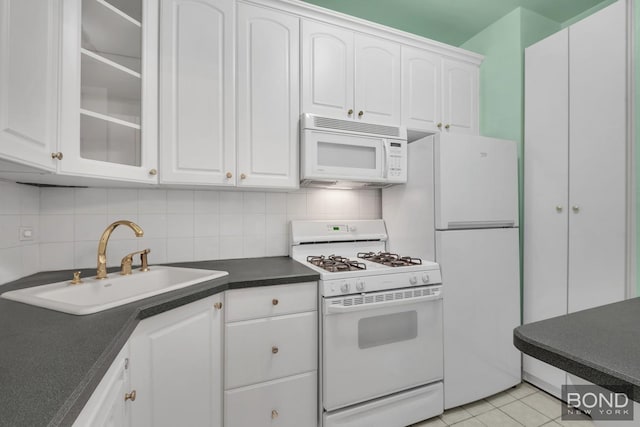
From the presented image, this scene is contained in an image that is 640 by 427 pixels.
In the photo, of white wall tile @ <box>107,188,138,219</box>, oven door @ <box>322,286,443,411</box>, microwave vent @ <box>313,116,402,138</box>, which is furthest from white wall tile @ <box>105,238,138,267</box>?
microwave vent @ <box>313,116,402,138</box>

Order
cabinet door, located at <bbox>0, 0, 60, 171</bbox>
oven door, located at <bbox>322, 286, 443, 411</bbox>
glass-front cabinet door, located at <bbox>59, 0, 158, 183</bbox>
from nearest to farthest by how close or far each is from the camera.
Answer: cabinet door, located at <bbox>0, 0, 60, 171</bbox>
glass-front cabinet door, located at <bbox>59, 0, 158, 183</bbox>
oven door, located at <bbox>322, 286, 443, 411</bbox>

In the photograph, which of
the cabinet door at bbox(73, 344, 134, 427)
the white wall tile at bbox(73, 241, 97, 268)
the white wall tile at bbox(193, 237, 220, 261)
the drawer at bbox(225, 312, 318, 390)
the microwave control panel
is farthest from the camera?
the microwave control panel

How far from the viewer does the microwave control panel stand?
2014mm

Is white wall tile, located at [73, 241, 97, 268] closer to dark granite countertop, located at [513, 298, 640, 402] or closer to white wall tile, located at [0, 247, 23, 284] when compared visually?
white wall tile, located at [0, 247, 23, 284]

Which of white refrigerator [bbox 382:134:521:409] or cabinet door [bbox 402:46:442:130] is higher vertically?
cabinet door [bbox 402:46:442:130]

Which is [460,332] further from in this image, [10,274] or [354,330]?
[10,274]

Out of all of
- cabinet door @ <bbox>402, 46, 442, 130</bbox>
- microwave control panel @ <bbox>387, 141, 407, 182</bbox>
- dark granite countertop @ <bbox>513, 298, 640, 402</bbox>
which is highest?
cabinet door @ <bbox>402, 46, 442, 130</bbox>

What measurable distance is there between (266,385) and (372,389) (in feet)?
1.96

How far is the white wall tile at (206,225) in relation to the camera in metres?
1.91

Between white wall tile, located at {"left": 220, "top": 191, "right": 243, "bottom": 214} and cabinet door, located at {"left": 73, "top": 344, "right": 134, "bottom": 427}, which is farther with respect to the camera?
white wall tile, located at {"left": 220, "top": 191, "right": 243, "bottom": 214}

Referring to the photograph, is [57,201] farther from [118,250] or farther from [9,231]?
[118,250]

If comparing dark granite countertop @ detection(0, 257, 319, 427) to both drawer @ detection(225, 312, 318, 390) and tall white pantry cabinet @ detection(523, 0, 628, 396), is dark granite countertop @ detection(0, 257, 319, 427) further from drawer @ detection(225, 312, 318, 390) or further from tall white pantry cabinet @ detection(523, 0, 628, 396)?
tall white pantry cabinet @ detection(523, 0, 628, 396)

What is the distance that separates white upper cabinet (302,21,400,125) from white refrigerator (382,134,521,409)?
1.43 feet

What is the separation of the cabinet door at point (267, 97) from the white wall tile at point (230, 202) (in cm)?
32
